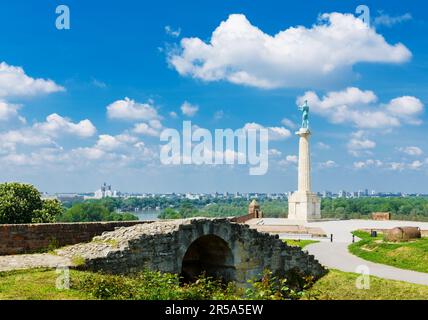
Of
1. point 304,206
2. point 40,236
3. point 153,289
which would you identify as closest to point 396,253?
point 40,236

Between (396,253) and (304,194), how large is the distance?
2297 cm

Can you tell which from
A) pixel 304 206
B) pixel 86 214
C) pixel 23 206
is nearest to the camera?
pixel 23 206

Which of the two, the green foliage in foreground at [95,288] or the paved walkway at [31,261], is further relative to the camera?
the paved walkway at [31,261]

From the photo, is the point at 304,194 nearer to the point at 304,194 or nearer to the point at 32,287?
the point at 304,194

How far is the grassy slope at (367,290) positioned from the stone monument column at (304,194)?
27041mm

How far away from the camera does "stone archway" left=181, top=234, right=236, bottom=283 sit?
1759 cm

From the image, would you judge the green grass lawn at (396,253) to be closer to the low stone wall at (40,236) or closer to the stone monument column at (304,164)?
the low stone wall at (40,236)

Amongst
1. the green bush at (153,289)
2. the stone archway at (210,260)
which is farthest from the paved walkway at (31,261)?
the stone archway at (210,260)

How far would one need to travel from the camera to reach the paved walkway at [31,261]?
12084mm

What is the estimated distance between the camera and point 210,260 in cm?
1841

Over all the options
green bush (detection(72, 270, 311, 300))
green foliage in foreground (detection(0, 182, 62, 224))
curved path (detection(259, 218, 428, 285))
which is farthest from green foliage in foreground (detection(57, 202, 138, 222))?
green bush (detection(72, 270, 311, 300))

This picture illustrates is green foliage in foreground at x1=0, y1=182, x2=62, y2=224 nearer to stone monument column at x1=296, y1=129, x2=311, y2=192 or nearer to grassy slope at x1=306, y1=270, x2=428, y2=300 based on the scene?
grassy slope at x1=306, y1=270, x2=428, y2=300

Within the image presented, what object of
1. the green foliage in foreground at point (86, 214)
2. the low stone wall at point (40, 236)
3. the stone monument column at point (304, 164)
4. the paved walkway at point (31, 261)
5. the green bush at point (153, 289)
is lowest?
the green foliage in foreground at point (86, 214)
